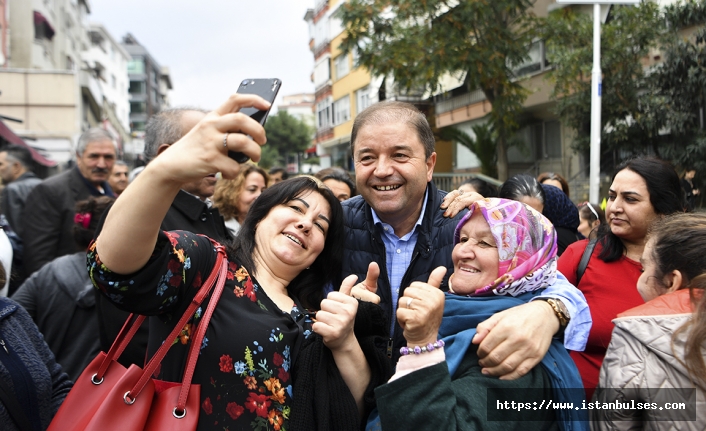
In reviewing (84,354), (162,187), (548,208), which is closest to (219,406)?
(162,187)

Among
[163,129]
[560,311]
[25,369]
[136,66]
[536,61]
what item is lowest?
[25,369]

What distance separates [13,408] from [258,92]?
1.54 meters

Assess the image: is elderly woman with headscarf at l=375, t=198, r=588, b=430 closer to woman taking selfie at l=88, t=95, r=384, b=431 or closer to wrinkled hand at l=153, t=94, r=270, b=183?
woman taking selfie at l=88, t=95, r=384, b=431

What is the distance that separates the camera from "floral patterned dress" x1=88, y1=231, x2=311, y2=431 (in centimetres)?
198

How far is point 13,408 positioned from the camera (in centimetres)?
216

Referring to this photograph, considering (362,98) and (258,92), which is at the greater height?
(362,98)

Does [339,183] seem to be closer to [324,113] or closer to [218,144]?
[218,144]

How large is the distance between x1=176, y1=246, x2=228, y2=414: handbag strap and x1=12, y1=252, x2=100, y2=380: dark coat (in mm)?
1702

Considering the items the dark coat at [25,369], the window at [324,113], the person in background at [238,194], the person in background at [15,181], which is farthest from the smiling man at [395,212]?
the window at [324,113]

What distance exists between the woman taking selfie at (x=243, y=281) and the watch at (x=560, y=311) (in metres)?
0.74

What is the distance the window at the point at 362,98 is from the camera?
105 ft

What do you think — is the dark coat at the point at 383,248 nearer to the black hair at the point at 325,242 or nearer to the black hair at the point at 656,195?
the black hair at the point at 325,242

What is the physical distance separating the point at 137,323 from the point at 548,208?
3560 millimetres

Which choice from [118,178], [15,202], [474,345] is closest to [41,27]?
[118,178]
